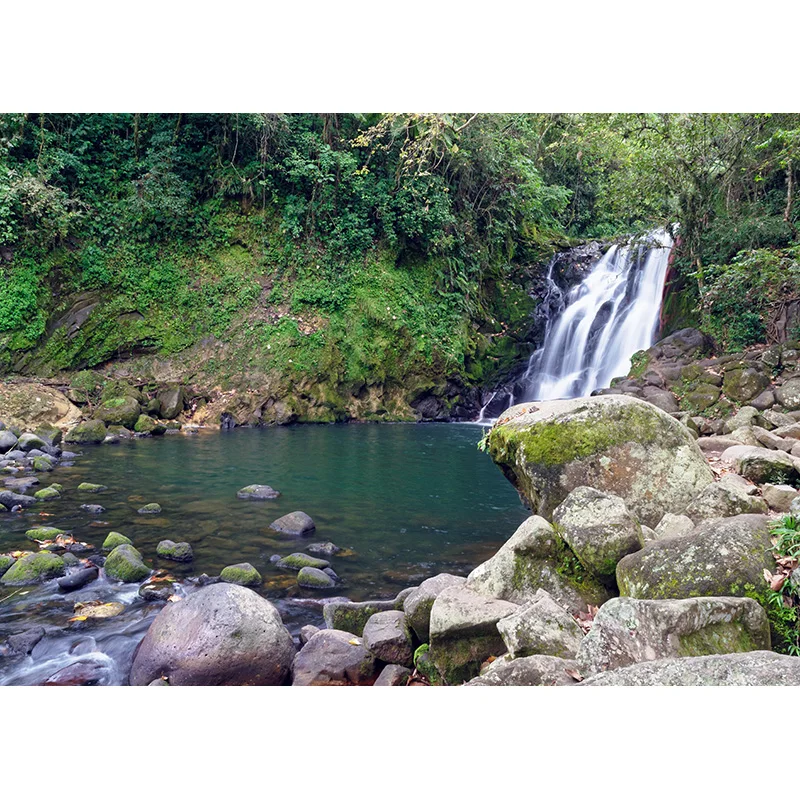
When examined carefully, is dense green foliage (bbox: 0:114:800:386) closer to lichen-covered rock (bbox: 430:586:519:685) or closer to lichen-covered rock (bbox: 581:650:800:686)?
lichen-covered rock (bbox: 430:586:519:685)

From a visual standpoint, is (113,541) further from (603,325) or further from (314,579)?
(603,325)

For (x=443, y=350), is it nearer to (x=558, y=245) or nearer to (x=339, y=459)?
(x=558, y=245)

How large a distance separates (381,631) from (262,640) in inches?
27.4

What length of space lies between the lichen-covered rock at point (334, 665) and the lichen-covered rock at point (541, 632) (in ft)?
3.07

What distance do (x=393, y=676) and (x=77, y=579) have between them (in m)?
2.88

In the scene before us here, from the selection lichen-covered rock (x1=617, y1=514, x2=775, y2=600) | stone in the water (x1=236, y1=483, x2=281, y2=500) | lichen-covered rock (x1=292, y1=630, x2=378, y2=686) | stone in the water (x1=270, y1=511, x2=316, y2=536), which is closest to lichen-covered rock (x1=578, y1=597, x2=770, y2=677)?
lichen-covered rock (x1=617, y1=514, x2=775, y2=600)

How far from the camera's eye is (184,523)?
595cm

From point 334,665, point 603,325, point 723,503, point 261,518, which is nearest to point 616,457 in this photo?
→ point 723,503

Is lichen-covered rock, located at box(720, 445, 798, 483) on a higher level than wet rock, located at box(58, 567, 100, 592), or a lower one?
higher

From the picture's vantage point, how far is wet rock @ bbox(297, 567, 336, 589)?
4.60 m

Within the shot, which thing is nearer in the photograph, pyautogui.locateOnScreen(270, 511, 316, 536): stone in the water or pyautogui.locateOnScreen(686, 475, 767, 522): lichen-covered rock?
pyautogui.locateOnScreen(686, 475, 767, 522): lichen-covered rock

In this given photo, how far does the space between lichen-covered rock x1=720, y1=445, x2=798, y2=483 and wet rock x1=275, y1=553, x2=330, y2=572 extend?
339cm

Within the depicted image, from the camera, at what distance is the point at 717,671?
6.62 ft

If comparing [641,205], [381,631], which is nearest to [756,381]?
[641,205]
